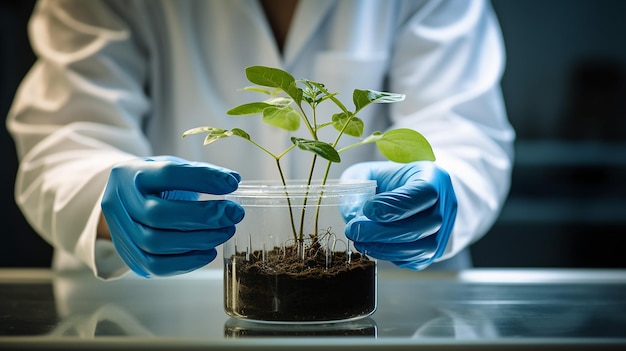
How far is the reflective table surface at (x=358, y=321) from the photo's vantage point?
2.54ft

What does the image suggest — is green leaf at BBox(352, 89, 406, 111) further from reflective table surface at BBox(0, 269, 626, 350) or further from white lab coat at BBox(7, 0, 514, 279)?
white lab coat at BBox(7, 0, 514, 279)

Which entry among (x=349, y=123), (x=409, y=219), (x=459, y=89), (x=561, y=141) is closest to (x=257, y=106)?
(x=349, y=123)

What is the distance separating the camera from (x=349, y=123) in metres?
0.93

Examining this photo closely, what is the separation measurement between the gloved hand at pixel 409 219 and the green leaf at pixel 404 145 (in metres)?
0.06

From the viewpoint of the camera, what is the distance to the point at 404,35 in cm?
159

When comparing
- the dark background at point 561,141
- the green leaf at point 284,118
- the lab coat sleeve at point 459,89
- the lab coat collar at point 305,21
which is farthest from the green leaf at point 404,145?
the dark background at point 561,141

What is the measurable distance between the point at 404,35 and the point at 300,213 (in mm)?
810

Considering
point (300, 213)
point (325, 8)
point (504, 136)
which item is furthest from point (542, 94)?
point (300, 213)

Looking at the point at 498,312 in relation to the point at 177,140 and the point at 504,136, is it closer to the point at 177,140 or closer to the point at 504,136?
A: the point at 504,136

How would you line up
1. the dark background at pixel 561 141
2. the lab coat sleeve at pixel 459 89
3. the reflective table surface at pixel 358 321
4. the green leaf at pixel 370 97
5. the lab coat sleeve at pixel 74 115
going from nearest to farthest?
the reflective table surface at pixel 358 321 < the green leaf at pixel 370 97 < the lab coat sleeve at pixel 74 115 < the lab coat sleeve at pixel 459 89 < the dark background at pixel 561 141

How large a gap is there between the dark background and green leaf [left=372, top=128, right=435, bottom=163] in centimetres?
192

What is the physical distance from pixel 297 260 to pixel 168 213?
19 centimetres

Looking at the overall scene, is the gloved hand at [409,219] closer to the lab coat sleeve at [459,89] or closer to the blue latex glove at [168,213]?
the blue latex glove at [168,213]

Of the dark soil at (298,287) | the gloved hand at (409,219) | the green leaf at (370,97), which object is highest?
the green leaf at (370,97)
